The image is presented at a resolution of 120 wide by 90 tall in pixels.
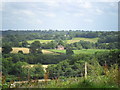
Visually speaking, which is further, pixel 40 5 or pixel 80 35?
pixel 80 35

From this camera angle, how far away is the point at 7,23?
13.9 ft

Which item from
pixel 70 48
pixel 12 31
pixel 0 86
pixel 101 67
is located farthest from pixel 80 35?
pixel 0 86

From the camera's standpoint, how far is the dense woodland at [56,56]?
4.48 meters

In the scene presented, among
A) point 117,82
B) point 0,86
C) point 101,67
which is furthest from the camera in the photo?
point 101,67

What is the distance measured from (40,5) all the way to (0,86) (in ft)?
6.13

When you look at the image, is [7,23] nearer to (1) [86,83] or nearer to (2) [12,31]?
(2) [12,31]

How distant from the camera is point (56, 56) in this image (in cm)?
485

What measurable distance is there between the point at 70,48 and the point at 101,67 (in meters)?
0.85

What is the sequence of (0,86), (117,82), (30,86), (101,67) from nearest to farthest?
(0,86) → (30,86) → (117,82) → (101,67)

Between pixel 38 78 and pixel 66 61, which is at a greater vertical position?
pixel 66 61

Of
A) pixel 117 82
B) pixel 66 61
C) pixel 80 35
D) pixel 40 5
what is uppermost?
pixel 40 5

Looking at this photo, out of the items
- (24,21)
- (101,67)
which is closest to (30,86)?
(24,21)

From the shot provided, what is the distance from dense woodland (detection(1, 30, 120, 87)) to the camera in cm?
448

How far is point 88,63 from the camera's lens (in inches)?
198
